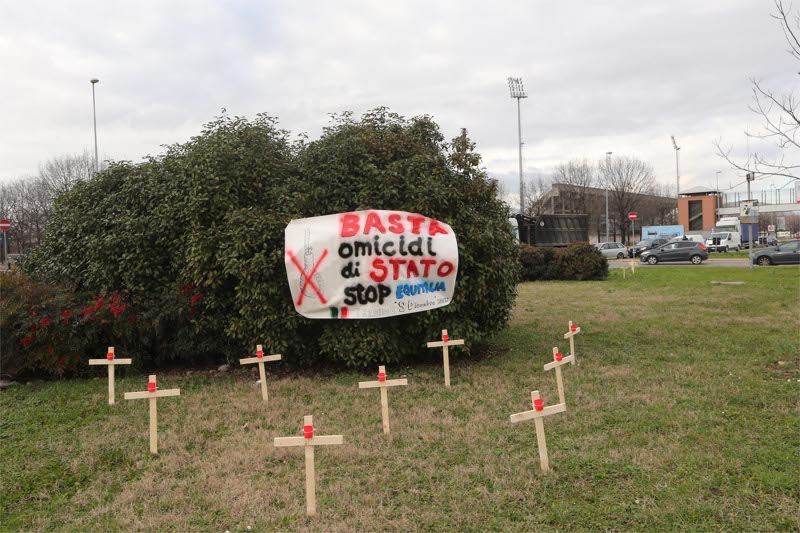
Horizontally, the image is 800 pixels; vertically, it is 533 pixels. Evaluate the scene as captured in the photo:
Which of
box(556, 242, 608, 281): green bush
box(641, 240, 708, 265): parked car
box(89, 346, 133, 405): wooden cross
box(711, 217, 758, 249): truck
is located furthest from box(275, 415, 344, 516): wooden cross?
box(711, 217, 758, 249): truck

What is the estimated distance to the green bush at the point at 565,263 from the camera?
21.6 meters

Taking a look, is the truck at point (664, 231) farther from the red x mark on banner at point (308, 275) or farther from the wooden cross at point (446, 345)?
the red x mark on banner at point (308, 275)

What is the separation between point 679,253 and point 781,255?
4838 millimetres

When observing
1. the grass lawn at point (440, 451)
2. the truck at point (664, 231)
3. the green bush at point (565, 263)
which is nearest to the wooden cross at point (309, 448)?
the grass lawn at point (440, 451)

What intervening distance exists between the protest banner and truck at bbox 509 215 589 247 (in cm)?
1815

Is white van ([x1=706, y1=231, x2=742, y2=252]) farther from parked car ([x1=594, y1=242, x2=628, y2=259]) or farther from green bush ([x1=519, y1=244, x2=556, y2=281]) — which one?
green bush ([x1=519, y1=244, x2=556, y2=281])

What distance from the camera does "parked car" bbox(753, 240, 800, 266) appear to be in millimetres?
26044

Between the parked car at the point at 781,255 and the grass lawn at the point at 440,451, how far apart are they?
68.6 ft

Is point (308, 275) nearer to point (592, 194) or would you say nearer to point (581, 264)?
point (581, 264)

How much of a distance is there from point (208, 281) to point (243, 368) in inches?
58.1

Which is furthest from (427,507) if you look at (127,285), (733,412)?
(127,285)

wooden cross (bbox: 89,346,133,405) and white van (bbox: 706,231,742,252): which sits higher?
white van (bbox: 706,231,742,252)

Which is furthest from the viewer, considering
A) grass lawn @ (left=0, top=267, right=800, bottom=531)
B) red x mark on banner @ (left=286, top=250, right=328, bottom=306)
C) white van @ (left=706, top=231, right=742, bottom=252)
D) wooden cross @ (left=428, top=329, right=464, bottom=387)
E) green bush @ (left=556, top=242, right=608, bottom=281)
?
white van @ (left=706, top=231, right=742, bottom=252)

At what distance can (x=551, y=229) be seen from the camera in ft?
89.5
